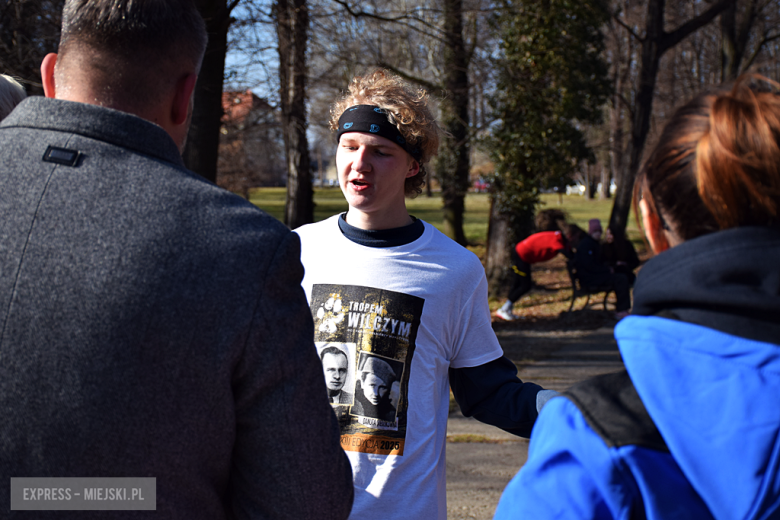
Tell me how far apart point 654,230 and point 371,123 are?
1.19 meters

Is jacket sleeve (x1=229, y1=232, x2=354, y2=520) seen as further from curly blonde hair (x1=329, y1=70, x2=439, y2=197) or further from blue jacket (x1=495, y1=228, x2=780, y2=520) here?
curly blonde hair (x1=329, y1=70, x2=439, y2=197)

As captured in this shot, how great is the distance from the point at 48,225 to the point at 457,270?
1.32 meters

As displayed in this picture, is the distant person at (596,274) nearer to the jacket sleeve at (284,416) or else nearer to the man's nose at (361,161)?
the man's nose at (361,161)

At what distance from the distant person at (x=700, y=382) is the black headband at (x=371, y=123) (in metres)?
1.22

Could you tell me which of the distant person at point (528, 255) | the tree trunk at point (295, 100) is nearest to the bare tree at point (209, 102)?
the tree trunk at point (295, 100)

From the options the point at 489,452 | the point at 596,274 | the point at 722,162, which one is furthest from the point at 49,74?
the point at 596,274

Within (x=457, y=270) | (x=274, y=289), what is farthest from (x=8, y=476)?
(x=457, y=270)

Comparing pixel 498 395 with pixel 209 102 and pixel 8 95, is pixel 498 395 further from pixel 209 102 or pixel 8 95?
pixel 209 102

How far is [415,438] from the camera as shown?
5.97ft

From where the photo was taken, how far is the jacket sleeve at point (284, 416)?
1062 millimetres

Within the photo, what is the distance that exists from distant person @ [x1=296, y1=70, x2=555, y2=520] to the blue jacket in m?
0.84

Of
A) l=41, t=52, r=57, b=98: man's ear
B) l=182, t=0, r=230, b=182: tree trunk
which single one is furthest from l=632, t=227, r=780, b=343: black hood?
l=182, t=0, r=230, b=182: tree trunk

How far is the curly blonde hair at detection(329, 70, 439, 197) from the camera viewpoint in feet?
6.96

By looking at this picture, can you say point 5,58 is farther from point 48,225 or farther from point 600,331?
point 600,331
